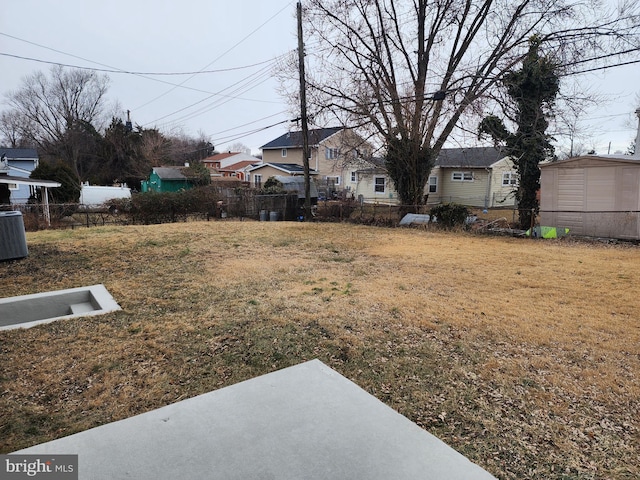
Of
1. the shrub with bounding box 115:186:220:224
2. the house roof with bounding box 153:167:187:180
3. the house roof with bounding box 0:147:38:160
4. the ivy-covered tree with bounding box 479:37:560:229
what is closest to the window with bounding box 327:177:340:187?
the house roof with bounding box 153:167:187:180

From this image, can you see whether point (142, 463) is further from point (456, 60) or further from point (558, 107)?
point (456, 60)

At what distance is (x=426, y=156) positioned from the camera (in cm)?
1507

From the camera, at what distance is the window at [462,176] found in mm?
23797

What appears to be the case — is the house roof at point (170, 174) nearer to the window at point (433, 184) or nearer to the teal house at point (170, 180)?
the teal house at point (170, 180)

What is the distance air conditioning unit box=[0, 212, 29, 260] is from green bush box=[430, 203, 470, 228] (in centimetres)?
1072

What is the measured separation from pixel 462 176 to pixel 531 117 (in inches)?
458

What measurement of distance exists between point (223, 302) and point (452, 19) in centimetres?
1493

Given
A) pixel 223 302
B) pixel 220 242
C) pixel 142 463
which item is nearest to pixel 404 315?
pixel 223 302

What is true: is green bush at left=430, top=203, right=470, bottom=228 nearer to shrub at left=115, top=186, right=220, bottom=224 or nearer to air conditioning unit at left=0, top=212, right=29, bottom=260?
shrub at left=115, top=186, right=220, bottom=224

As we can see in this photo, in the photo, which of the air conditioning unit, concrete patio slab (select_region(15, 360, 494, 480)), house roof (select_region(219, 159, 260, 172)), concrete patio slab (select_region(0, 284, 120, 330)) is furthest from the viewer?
house roof (select_region(219, 159, 260, 172))

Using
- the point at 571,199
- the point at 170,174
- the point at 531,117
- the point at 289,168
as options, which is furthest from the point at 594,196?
the point at 170,174

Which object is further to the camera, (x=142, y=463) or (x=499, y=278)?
(x=499, y=278)

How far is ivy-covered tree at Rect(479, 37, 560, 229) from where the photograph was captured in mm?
12117

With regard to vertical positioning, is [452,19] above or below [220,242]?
above
